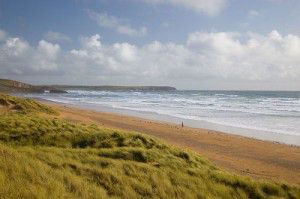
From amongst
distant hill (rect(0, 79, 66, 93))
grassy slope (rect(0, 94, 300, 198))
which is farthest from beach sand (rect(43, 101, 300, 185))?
distant hill (rect(0, 79, 66, 93))

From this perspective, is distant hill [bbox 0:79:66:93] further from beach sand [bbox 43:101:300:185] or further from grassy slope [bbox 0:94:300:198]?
grassy slope [bbox 0:94:300:198]

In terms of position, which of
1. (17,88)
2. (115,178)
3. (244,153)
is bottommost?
(244,153)

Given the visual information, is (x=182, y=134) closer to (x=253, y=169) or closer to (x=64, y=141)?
(x=253, y=169)

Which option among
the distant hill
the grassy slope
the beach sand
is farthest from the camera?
the distant hill

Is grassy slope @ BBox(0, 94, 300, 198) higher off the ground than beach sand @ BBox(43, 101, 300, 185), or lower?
higher

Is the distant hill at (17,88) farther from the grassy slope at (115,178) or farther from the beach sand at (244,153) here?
the grassy slope at (115,178)

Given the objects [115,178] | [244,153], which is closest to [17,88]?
[244,153]

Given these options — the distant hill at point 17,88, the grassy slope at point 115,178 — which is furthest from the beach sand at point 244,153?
the distant hill at point 17,88

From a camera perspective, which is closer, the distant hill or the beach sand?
the beach sand

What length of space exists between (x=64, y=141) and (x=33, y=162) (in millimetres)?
5108

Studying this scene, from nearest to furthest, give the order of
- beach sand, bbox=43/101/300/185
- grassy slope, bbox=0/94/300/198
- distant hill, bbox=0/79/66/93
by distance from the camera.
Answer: grassy slope, bbox=0/94/300/198 < beach sand, bbox=43/101/300/185 < distant hill, bbox=0/79/66/93

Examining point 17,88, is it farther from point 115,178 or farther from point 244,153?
point 115,178

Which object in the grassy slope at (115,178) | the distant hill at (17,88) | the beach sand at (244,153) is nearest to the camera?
the grassy slope at (115,178)

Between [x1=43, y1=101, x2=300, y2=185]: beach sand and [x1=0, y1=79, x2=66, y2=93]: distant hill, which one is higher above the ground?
[x1=0, y1=79, x2=66, y2=93]: distant hill
